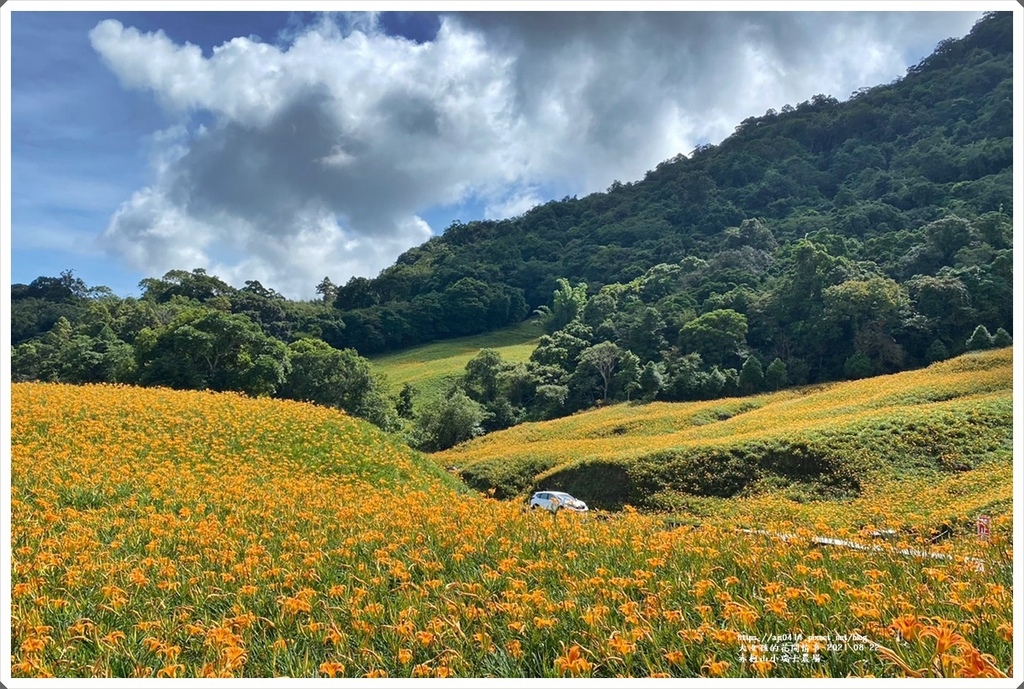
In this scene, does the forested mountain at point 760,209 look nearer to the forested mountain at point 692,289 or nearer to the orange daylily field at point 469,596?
the forested mountain at point 692,289

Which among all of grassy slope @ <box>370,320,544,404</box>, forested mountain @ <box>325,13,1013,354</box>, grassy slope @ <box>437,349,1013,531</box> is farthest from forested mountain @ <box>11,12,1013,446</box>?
grassy slope @ <box>437,349,1013,531</box>

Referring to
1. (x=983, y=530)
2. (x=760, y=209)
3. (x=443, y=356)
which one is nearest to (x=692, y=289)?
(x=443, y=356)

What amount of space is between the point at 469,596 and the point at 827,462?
14.9 m

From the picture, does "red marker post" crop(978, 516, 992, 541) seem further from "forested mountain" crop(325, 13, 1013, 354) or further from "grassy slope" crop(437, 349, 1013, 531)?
"forested mountain" crop(325, 13, 1013, 354)

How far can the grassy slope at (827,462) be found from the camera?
13344 millimetres

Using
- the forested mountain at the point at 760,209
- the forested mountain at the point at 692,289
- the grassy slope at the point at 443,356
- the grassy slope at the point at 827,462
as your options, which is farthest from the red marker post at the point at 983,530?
the forested mountain at the point at 760,209

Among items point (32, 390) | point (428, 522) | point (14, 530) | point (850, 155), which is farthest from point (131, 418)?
point (850, 155)

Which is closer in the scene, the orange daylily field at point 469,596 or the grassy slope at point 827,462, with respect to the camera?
the orange daylily field at point 469,596

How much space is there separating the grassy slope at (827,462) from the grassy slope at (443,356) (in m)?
24.4

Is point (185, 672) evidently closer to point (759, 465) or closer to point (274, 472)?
point (274, 472)

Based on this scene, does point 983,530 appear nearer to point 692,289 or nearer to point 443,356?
point 692,289

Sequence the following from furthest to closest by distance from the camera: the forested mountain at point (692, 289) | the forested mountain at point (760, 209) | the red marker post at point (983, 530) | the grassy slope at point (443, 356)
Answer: the forested mountain at point (760, 209) < the grassy slope at point (443, 356) < the forested mountain at point (692, 289) < the red marker post at point (983, 530)

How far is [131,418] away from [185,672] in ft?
32.5

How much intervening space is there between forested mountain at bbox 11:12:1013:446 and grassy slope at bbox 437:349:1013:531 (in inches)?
398
